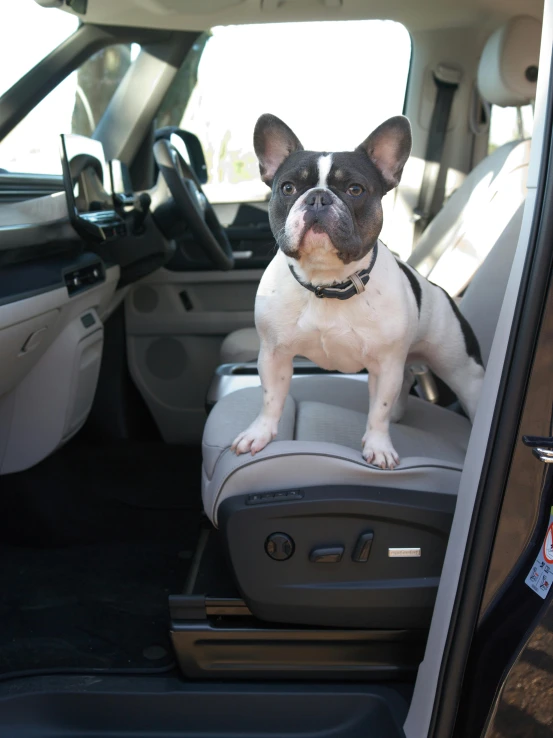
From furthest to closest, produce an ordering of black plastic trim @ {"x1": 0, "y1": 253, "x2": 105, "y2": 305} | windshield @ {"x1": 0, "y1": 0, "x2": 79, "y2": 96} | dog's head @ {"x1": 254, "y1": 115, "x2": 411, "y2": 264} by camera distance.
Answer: windshield @ {"x1": 0, "y1": 0, "x2": 79, "y2": 96} → black plastic trim @ {"x1": 0, "y1": 253, "x2": 105, "y2": 305} → dog's head @ {"x1": 254, "y1": 115, "x2": 411, "y2": 264}

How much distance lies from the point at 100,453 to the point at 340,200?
1.80 m

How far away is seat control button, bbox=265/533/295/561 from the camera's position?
1.53 m

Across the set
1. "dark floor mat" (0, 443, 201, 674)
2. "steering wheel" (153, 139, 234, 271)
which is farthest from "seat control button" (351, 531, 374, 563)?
"steering wheel" (153, 139, 234, 271)

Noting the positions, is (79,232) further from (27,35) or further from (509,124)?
(509,124)

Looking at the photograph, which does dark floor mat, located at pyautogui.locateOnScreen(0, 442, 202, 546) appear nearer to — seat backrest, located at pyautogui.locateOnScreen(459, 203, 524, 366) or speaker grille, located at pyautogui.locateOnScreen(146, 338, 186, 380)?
speaker grille, located at pyautogui.locateOnScreen(146, 338, 186, 380)

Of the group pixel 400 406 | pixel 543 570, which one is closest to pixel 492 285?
pixel 400 406


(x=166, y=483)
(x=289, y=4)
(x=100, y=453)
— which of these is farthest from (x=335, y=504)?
(x=289, y=4)

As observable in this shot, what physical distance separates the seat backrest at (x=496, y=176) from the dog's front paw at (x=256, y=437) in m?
1.06

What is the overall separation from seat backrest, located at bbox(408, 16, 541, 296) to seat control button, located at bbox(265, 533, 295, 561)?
124 centimetres

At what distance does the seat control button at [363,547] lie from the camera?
1.52m

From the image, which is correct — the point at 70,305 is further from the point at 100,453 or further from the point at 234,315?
the point at 234,315

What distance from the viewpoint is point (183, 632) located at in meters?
1.62

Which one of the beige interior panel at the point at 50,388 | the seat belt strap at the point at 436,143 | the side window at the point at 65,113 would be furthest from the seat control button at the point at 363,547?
the seat belt strap at the point at 436,143

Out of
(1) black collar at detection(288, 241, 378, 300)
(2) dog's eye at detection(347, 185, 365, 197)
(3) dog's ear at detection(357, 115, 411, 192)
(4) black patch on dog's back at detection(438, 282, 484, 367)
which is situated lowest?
(4) black patch on dog's back at detection(438, 282, 484, 367)
